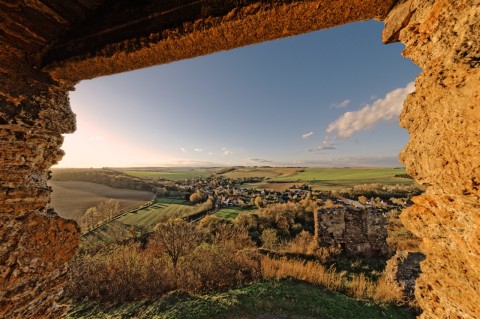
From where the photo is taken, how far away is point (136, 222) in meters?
27.3

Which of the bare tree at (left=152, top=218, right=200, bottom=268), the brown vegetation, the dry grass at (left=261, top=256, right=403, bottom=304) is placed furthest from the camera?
the bare tree at (left=152, top=218, right=200, bottom=268)

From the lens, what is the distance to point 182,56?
6.57 ft

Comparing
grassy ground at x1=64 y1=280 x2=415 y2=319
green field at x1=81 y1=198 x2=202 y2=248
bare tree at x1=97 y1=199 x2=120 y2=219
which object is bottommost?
green field at x1=81 y1=198 x2=202 y2=248

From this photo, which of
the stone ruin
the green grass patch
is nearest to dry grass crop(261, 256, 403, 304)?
the stone ruin

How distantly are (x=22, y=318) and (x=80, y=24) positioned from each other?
2.92 m

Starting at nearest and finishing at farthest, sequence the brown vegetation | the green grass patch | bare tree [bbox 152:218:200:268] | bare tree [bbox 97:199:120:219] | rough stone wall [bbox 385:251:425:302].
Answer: the brown vegetation
rough stone wall [bbox 385:251:425:302]
bare tree [bbox 152:218:200:268]
bare tree [bbox 97:199:120:219]
the green grass patch

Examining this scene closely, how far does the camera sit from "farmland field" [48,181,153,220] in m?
28.3

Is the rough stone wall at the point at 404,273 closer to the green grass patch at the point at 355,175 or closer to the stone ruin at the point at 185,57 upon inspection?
the stone ruin at the point at 185,57

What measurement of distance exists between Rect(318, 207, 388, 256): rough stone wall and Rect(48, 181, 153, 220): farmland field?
92.5 feet

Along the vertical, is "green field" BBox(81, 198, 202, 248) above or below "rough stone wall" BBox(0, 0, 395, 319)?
below

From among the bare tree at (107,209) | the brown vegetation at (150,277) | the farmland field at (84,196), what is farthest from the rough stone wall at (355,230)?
the farmland field at (84,196)

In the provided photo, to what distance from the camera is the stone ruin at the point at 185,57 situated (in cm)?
113

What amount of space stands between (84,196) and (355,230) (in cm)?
3771

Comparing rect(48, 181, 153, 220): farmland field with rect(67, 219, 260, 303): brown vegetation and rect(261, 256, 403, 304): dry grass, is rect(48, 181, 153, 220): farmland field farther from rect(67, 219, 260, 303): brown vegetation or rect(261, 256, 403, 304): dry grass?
rect(261, 256, 403, 304): dry grass
